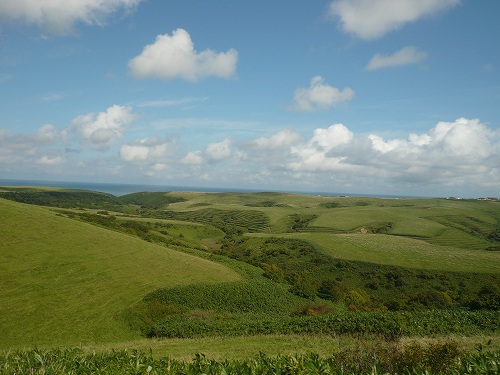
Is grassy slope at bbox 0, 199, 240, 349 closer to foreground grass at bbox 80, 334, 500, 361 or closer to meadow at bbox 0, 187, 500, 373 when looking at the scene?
meadow at bbox 0, 187, 500, 373

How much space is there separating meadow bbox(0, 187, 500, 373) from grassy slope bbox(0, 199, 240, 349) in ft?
0.55

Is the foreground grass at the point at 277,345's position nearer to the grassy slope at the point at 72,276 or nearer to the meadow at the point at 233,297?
the meadow at the point at 233,297

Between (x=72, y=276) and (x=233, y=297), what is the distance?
21431 mm

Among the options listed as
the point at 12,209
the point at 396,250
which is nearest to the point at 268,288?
Answer: the point at 12,209

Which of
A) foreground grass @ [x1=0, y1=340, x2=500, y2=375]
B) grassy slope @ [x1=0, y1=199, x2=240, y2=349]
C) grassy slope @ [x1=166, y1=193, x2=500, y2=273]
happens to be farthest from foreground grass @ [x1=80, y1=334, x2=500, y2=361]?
grassy slope @ [x1=166, y1=193, x2=500, y2=273]

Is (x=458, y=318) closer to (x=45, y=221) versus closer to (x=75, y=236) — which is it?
(x=75, y=236)

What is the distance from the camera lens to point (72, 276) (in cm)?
4316

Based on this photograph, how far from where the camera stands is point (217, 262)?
67.4m

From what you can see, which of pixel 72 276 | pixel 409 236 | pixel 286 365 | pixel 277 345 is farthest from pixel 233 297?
pixel 409 236

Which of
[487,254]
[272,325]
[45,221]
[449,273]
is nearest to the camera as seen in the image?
[272,325]

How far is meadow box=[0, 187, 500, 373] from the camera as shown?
72.9 feet

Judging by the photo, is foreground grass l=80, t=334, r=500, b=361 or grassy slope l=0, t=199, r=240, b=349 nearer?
foreground grass l=80, t=334, r=500, b=361

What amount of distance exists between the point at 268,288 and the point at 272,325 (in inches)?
1072

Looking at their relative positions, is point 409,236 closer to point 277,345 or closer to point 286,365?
point 277,345
